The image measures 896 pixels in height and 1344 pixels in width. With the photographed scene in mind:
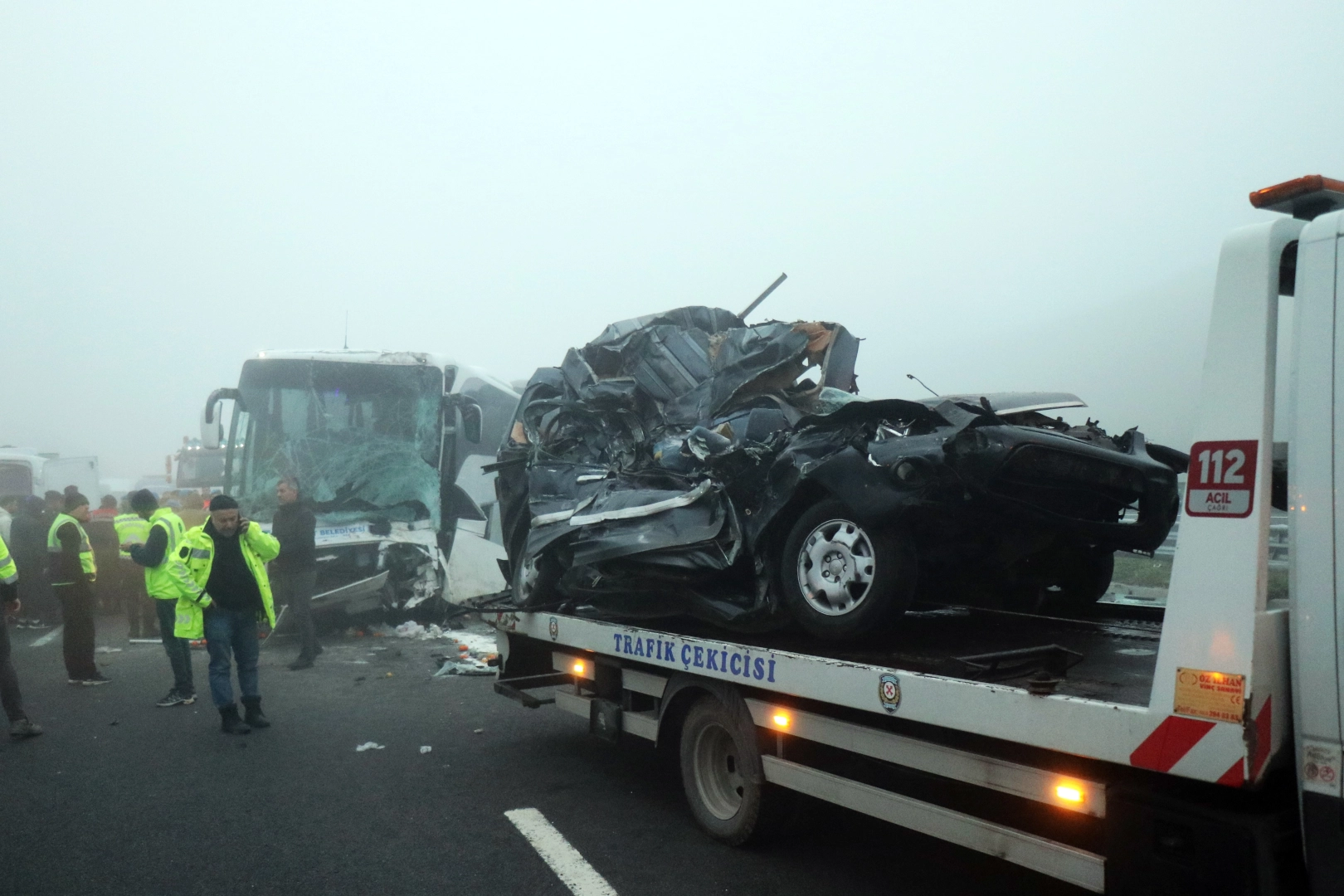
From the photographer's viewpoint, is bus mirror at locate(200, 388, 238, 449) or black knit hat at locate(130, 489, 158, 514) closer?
black knit hat at locate(130, 489, 158, 514)

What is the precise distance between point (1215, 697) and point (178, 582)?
318 inches

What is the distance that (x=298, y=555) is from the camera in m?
10.2

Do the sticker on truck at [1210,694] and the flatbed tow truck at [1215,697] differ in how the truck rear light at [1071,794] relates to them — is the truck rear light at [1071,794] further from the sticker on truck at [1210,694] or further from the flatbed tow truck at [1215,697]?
the sticker on truck at [1210,694]

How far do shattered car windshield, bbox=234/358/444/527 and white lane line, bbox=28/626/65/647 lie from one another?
3.29 m

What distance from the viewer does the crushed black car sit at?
13.4 ft

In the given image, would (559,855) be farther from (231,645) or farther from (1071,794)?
(231,645)

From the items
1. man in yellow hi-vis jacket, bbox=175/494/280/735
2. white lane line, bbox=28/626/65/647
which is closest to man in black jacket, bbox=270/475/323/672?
man in yellow hi-vis jacket, bbox=175/494/280/735

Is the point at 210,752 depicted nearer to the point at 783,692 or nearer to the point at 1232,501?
the point at 783,692

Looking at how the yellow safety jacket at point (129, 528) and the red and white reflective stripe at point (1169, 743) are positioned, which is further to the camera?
the yellow safety jacket at point (129, 528)

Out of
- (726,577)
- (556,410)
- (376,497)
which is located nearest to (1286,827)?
(726,577)

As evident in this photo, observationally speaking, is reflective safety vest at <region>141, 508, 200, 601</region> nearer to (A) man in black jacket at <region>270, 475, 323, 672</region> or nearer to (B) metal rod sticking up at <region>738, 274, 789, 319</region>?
(A) man in black jacket at <region>270, 475, 323, 672</region>

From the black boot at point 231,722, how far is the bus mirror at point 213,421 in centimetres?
483

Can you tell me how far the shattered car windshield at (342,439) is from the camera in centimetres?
1147

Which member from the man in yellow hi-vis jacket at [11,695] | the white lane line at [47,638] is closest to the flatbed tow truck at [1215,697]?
the man in yellow hi-vis jacket at [11,695]
